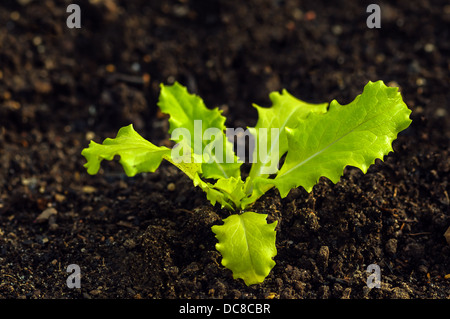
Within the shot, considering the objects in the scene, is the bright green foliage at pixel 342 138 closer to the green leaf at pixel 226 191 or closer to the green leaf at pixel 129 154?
the green leaf at pixel 226 191

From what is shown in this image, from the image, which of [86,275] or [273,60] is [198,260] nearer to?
[86,275]

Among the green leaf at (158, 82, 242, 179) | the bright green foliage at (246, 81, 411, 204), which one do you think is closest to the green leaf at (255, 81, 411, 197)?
the bright green foliage at (246, 81, 411, 204)

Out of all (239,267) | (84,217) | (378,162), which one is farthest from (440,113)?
(84,217)

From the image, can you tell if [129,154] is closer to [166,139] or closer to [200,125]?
[200,125]

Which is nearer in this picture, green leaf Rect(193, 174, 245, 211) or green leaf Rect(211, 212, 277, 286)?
green leaf Rect(211, 212, 277, 286)

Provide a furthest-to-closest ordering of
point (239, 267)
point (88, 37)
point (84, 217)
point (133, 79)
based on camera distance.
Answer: point (88, 37), point (133, 79), point (84, 217), point (239, 267)

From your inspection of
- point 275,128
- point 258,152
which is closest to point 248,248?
point 258,152

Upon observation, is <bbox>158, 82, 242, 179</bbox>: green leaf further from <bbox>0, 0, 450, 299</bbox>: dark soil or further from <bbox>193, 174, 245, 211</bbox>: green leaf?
<bbox>0, 0, 450, 299</bbox>: dark soil
